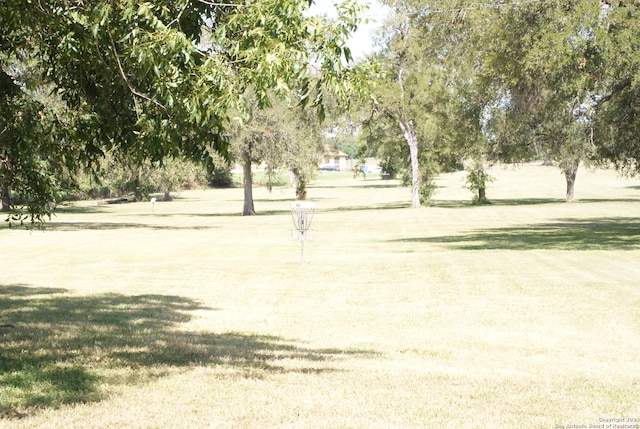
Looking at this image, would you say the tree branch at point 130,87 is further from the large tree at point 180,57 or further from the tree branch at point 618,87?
the tree branch at point 618,87

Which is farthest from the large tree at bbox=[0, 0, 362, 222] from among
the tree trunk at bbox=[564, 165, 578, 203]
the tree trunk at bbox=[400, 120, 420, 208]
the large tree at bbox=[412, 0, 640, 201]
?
the tree trunk at bbox=[564, 165, 578, 203]

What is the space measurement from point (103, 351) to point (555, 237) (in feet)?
85.4

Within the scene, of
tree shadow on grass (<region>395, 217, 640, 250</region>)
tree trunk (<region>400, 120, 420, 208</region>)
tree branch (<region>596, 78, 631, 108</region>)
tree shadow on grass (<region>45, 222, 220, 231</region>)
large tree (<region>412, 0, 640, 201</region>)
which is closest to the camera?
large tree (<region>412, 0, 640, 201</region>)

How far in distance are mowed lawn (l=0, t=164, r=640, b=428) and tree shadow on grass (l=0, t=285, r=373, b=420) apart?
4 centimetres

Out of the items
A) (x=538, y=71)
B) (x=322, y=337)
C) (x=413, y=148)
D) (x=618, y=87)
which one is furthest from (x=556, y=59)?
(x=413, y=148)

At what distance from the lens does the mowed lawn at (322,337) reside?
7.42 m

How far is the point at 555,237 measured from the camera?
33.2 meters

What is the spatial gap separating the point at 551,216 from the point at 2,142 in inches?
1703

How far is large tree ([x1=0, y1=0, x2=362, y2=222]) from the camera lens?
737cm

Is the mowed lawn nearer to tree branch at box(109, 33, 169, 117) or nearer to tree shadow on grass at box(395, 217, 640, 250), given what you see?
tree shadow on grass at box(395, 217, 640, 250)

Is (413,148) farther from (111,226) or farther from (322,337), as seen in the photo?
(322,337)

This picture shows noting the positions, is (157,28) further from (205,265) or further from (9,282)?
(205,265)

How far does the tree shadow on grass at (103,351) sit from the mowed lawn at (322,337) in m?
0.04

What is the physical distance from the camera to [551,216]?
49.7 metres
